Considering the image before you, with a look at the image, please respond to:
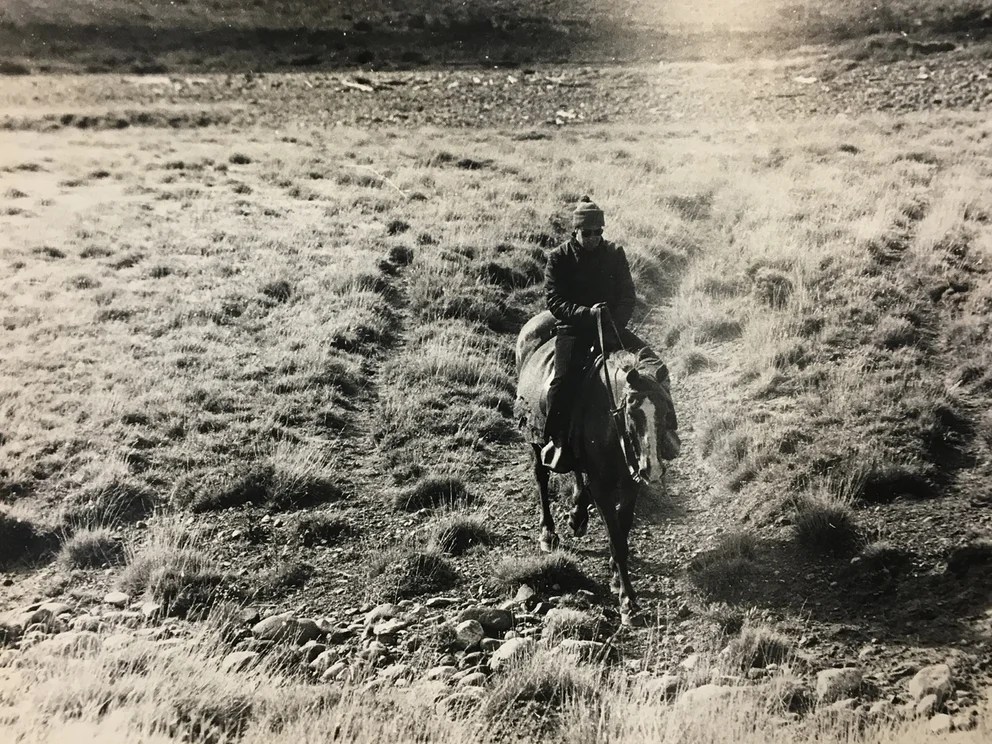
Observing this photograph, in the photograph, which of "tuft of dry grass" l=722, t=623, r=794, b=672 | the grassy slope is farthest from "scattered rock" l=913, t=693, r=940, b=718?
the grassy slope

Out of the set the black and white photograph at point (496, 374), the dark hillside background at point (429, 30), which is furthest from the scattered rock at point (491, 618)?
the dark hillside background at point (429, 30)

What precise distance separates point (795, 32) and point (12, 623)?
20.2 feet

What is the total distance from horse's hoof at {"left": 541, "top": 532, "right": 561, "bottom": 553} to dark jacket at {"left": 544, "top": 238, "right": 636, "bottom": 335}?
1.43 m

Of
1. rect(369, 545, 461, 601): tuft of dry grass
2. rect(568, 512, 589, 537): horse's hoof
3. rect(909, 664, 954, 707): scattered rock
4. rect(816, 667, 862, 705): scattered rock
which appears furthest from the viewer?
rect(568, 512, 589, 537): horse's hoof

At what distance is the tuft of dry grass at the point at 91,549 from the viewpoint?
391cm

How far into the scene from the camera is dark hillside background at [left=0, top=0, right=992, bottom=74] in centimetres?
488

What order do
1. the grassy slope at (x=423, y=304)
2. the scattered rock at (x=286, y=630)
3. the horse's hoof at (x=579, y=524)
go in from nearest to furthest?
the scattered rock at (x=286, y=630), the grassy slope at (x=423, y=304), the horse's hoof at (x=579, y=524)

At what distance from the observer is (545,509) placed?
16.2ft

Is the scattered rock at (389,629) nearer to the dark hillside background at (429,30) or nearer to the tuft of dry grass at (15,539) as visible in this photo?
the tuft of dry grass at (15,539)

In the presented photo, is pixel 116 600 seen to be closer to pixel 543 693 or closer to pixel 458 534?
pixel 458 534

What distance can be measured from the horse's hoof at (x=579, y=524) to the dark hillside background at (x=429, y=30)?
133 inches

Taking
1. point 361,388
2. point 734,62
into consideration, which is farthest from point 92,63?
point 734,62

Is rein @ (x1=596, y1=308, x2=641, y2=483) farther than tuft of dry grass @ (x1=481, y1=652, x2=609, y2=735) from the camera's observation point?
Yes

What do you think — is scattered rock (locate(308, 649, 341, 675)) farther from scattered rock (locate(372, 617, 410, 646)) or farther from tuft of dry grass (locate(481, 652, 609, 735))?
tuft of dry grass (locate(481, 652, 609, 735))
